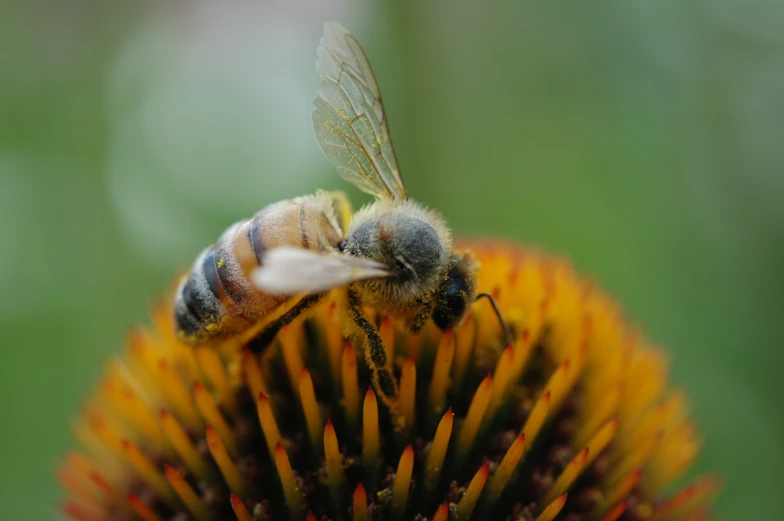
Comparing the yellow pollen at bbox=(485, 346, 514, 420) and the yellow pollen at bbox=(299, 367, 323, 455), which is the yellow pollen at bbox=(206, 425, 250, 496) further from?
the yellow pollen at bbox=(485, 346, 514, 420)

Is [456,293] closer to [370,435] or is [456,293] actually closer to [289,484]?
[370,435]

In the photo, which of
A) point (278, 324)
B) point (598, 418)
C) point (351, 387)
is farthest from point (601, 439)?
point (278, 324)

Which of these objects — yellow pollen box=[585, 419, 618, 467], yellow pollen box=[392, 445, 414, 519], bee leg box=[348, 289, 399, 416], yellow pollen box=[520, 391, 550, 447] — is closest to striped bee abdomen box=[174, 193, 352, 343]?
bee leg box=[348, 289, 399, 416]

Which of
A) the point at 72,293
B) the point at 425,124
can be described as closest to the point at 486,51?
the point at 425,124

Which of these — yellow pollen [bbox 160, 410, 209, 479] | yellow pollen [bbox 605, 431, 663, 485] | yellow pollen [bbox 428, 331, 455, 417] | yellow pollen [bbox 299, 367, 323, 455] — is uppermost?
yellow pollen [bbox 605, 431, 663, 485]

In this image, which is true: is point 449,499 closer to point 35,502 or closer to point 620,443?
point 620,443

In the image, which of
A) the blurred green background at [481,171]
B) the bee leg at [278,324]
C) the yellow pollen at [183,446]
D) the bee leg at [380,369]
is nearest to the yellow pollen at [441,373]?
the bee leg at [380,369]
